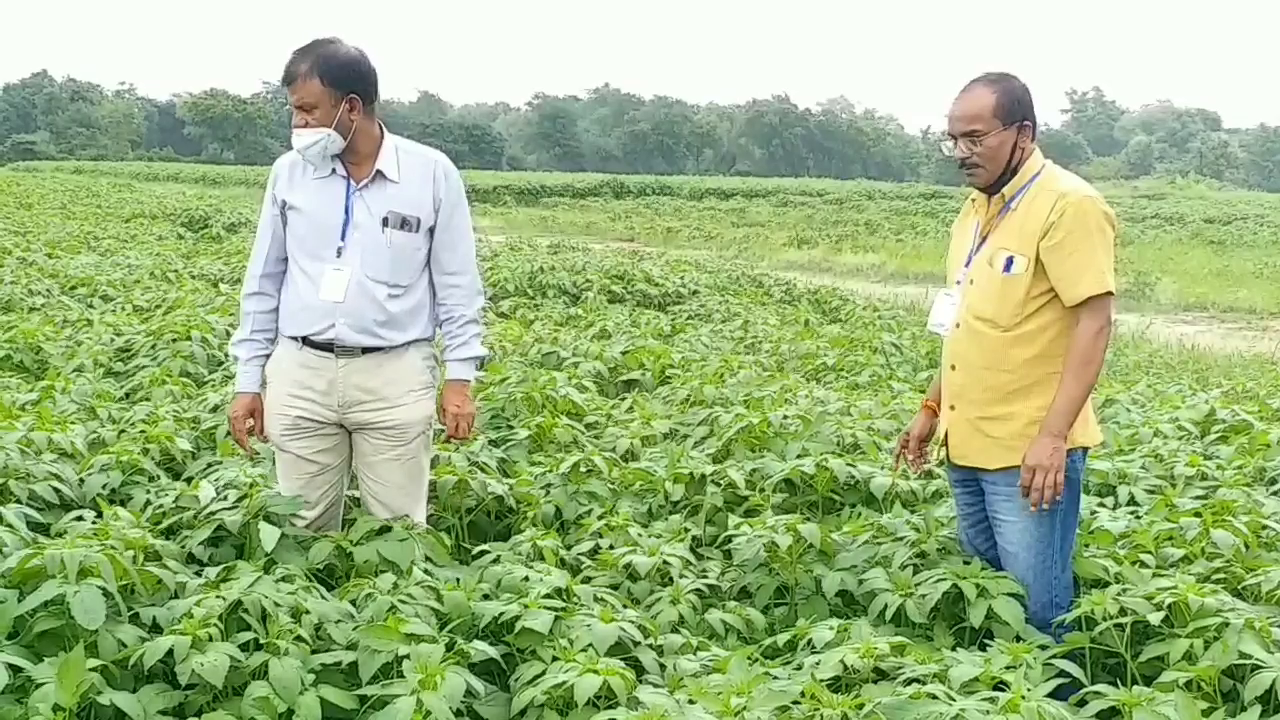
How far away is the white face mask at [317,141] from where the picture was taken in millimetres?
3078

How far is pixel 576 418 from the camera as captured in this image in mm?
5082

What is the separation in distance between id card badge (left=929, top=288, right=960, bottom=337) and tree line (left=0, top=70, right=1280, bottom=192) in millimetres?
50570

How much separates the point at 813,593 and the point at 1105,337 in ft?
3.44

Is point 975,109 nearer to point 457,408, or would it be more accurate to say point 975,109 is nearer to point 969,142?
point 969,142

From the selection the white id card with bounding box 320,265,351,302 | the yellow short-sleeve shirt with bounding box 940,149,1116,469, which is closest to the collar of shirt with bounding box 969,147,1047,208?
the yellow short-sleeve shirt with bounding box 940,149,1116,469

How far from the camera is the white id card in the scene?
125 inches

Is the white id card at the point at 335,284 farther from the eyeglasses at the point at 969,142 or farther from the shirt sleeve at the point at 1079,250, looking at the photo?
the shirt sleeve at the point at 1079,250

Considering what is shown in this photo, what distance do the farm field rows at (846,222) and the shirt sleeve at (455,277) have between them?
433 inches

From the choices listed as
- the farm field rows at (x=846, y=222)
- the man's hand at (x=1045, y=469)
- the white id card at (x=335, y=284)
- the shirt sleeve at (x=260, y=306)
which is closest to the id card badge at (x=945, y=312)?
the man's hand at (x=1045, y=469)

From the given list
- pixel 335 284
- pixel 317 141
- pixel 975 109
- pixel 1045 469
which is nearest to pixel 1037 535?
pixel 1045 469

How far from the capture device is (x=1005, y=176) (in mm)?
2922

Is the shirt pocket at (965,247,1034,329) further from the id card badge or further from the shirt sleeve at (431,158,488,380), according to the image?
the shirt sleeve at (431,158,488,380)

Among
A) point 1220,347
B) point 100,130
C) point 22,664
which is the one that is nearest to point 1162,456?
point 22,664

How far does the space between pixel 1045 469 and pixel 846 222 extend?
23.2 metres
